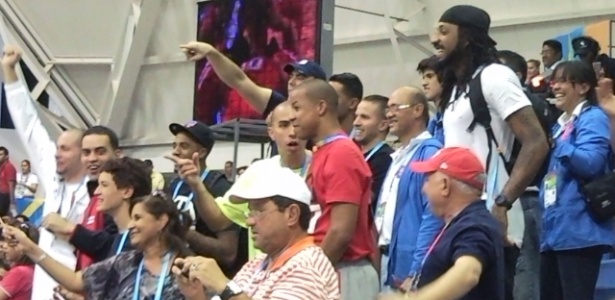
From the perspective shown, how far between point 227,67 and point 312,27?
526 cm

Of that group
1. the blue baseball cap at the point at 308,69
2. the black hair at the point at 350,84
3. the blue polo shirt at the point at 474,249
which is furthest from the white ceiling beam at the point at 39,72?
the blue polo shirt at the point at 474,249

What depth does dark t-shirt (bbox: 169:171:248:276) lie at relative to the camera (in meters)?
4.97

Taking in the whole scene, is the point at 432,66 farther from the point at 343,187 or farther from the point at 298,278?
the point at 298,278

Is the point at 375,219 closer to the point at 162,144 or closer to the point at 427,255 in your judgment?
the point at 427,255

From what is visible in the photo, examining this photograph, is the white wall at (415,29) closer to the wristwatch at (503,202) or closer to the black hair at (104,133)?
the black hair at (104,133)

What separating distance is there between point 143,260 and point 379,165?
123 cm

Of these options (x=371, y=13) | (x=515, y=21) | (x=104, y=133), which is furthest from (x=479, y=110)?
(x=371, y=13)

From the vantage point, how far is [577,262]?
4.85 meters

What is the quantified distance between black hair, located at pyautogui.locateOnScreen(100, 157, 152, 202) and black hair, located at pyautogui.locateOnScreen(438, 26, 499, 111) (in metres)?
1.40

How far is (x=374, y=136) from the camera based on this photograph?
5.25m

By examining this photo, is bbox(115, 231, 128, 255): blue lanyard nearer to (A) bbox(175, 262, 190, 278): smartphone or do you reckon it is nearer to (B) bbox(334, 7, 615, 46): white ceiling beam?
(A) bbox(175, 262, 190, 278): smartphone

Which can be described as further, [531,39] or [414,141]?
[531,39]

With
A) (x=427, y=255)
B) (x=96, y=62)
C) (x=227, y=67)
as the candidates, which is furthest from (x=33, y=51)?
(x=427, y=255)

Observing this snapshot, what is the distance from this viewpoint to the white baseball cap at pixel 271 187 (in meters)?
3.63
